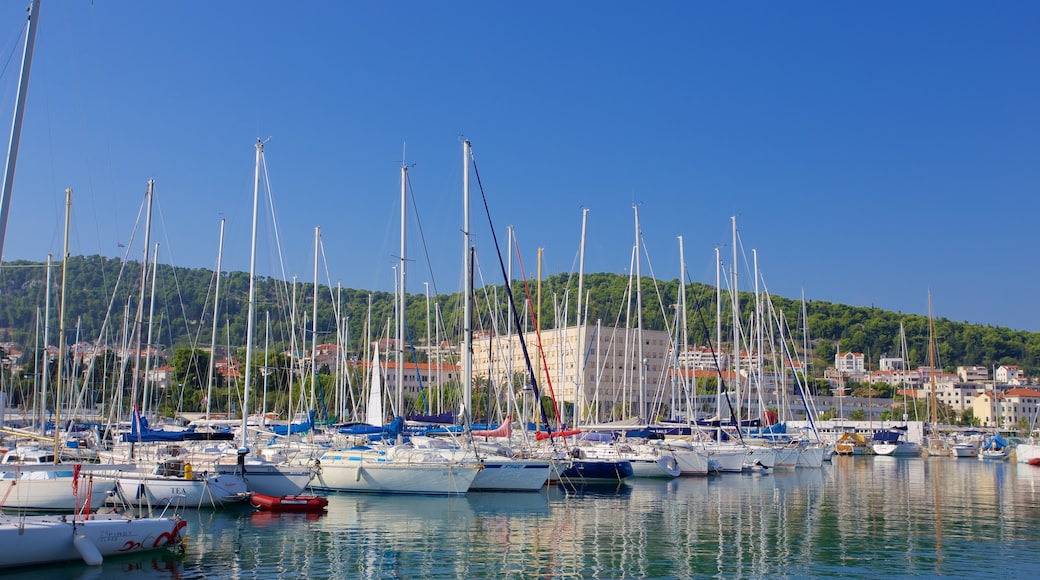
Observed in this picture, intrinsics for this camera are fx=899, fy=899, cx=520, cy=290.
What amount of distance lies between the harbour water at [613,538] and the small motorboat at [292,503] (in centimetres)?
50

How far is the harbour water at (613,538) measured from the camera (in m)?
20.2

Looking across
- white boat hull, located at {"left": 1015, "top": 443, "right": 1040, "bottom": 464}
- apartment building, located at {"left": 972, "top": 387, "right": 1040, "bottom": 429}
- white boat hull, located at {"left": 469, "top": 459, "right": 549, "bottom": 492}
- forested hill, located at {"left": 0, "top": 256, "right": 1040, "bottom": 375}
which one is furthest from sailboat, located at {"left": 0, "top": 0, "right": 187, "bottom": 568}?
apartment building, located at {"left": 972, "top": 387, "right": 1040, "bottom": 429}

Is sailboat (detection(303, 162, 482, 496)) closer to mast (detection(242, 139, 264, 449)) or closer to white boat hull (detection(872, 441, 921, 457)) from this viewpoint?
mast (detection(242, 139, 264, 449))

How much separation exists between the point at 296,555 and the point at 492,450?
17.0 m

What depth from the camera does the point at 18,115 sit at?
18.7 meters

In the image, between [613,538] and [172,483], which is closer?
[613,538]

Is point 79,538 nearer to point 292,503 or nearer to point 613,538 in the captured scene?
point 292,503

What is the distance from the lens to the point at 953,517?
1230 inches

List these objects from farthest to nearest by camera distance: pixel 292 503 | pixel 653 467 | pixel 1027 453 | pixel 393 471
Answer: pixel 1027 453 < pixel 653 467 < pixel 393 471 < pixel 292 503

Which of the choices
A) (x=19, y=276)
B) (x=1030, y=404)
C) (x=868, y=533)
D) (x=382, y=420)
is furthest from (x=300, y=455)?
(x=1030, y=404)

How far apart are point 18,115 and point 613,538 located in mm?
17907

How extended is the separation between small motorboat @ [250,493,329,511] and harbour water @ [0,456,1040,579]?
50cm

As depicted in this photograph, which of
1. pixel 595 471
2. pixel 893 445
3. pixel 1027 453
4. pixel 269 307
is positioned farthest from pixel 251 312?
pixel 269 307

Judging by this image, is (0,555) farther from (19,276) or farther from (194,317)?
(194,317)
